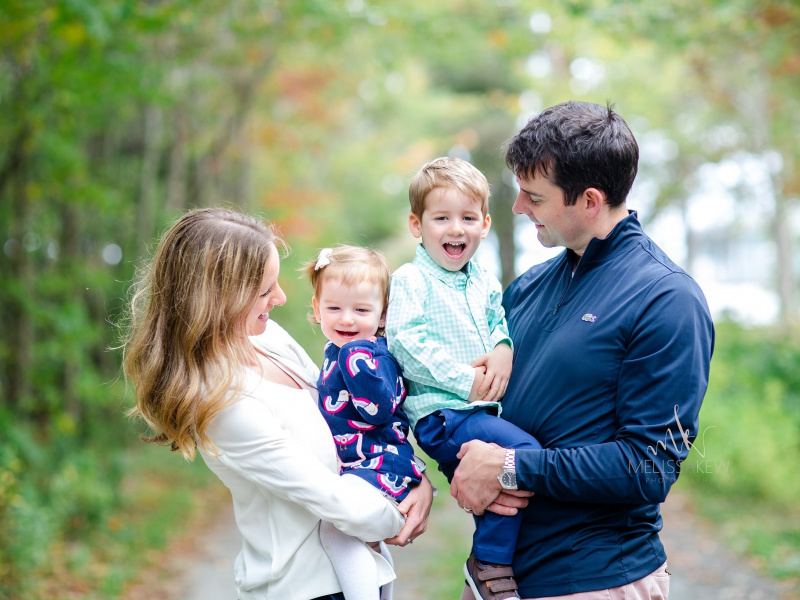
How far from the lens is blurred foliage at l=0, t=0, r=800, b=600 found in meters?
7.52

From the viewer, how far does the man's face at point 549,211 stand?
9.30 ft

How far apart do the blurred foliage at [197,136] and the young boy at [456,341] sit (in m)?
0.25

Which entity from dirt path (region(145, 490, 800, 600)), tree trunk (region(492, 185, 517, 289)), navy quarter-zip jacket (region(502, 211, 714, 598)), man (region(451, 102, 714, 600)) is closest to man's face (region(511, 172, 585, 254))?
man (region(451, 102, 714, 600))

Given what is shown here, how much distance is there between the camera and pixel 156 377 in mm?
2768

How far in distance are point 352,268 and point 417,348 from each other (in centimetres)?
38

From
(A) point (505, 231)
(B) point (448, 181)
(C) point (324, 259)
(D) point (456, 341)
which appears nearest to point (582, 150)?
(B) point (448, 181)

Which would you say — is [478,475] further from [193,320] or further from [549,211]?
[193,320]

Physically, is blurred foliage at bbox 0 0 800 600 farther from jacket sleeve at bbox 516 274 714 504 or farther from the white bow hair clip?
jacket sleeve at bbox 516 274 714 504

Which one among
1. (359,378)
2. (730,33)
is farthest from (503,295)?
(730,33)

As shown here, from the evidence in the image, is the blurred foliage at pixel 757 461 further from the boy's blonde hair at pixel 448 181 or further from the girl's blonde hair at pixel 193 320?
the girl's blonde hair at pixel 193 320

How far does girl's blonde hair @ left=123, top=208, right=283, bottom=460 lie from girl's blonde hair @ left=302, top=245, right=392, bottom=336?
0.96ft

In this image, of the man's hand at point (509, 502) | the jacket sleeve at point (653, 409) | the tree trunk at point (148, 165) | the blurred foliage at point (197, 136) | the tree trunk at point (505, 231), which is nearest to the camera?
the jacket sleeve at point (653, 409)

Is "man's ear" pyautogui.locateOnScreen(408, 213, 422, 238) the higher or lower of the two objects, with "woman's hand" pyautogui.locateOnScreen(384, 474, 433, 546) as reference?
higher

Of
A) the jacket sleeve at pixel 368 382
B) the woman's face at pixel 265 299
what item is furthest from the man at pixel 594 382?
the woman's face at pixel 265 299
